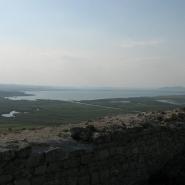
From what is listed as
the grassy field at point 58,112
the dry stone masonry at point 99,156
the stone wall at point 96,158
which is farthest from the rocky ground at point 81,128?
the grassy field at point 58,112

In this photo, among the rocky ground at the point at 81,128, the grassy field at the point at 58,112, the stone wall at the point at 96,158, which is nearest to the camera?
the stone wall at the point at 96,158

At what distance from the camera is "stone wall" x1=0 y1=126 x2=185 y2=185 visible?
5367mm

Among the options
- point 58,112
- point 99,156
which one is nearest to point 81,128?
point 99,156

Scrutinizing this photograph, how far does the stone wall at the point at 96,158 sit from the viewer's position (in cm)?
537

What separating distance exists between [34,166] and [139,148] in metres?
2.59

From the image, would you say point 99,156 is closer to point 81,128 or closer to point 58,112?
point 81,128

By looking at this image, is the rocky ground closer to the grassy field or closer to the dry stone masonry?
the dry stone masonry

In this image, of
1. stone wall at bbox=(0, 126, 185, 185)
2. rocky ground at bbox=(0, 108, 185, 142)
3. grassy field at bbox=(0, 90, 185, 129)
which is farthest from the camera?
grassy field at bbox=(0, 90, 185, 129)

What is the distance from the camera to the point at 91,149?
6.40 metres

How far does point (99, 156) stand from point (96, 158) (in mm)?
88

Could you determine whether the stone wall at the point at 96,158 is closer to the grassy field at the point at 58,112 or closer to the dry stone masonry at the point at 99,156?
the dry stone masonry at the point at 99,156

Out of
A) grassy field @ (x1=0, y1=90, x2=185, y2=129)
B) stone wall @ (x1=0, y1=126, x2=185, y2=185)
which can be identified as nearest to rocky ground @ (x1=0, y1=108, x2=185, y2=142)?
stone wall @ (x1=0, y1=126, x2=185, y2=185)

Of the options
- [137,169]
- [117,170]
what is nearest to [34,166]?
[117,170]

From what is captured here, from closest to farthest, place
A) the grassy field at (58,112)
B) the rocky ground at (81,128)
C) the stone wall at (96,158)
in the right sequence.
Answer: the stone wall at (96,158), the rocky ground at (81,128), the grassy field at (58,112)
